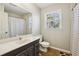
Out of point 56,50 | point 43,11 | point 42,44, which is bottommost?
point 56,50

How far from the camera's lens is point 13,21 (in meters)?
1.79

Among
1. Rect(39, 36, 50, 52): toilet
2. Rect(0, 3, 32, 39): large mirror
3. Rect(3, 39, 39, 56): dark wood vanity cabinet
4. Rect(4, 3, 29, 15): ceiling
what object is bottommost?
Rect(39, 36, 50, 52): toilet

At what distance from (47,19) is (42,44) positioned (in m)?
1.04

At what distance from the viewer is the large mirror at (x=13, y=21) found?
1.52 m

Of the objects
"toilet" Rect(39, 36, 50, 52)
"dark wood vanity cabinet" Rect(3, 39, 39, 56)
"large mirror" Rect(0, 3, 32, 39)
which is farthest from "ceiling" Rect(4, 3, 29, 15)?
"toilet" Rect(39, 36, 50, 52)

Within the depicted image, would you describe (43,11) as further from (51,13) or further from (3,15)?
(3,15)

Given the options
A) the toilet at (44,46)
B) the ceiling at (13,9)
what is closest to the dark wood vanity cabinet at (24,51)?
the toilet at (44,46)

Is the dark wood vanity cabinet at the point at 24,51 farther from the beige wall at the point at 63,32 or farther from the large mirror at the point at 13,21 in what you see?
the beige wall at the point at 63,32

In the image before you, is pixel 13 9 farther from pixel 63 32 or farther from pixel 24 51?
pixel 63 32

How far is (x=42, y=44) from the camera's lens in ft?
8.16

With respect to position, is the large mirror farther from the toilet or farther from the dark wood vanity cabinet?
the toilet

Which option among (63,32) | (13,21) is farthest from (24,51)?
(63,32)

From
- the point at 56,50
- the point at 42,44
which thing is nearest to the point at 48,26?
the point at 42,44

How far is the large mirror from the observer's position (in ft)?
4.98
